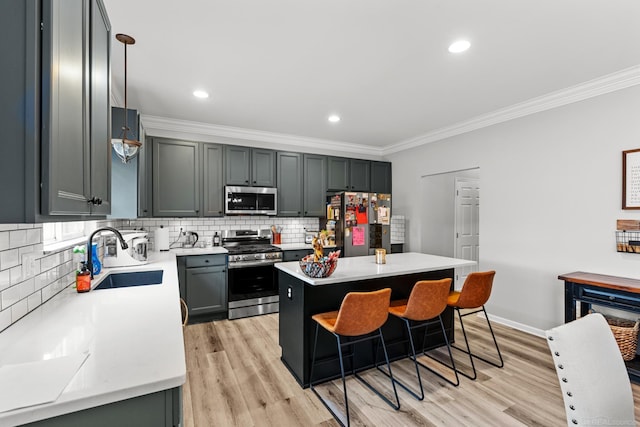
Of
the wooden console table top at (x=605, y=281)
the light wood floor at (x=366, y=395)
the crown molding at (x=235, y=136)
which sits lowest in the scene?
the light wood floor at (x=366, y=395)

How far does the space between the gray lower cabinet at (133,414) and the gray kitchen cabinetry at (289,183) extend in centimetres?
376

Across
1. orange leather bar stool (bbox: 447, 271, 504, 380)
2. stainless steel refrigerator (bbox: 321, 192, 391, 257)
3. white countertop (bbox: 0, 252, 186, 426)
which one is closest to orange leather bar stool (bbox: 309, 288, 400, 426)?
orange leather bar stool (bbox: 447, 271, 504, 380)

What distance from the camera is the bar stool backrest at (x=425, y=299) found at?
229cm

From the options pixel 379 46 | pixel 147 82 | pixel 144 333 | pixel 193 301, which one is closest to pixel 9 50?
pixel 144 333

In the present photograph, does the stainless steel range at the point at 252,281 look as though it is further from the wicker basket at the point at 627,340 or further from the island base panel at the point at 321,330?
the wicker basket at the point at 627,340

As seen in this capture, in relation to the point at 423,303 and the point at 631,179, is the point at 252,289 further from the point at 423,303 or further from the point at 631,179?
the point at 631,179

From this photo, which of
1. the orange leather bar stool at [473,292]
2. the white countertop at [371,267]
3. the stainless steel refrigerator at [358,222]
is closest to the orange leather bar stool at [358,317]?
the white countertop at [371,267]

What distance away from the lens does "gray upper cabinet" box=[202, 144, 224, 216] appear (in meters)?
4.16

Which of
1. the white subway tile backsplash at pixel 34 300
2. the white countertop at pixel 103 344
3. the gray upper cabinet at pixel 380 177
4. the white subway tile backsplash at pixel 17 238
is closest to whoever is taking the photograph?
the white countertop at pixel 103 344

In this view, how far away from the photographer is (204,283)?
3.81 metres

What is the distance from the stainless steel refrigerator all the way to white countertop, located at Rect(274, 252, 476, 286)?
4.01ft

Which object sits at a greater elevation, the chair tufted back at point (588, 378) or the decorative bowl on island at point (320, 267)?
the decorative bowl on island at point (320, 267)

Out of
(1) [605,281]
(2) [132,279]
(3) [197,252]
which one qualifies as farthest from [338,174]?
(1) [605,281]

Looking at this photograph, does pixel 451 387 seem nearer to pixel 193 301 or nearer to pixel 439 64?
pixel 439 64
